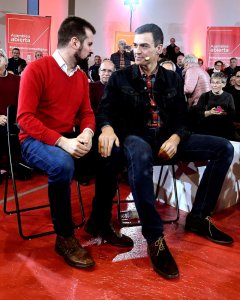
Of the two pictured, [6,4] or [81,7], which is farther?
[81,7]

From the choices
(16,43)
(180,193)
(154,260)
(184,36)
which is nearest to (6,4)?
(16,43)

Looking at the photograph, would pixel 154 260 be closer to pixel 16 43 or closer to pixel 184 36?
pixel 16 43

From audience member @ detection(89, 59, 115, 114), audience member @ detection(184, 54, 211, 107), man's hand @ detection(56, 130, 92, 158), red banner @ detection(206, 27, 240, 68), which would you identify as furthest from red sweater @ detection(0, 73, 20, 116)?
red banner @ detection(206, 27, 240, 68)

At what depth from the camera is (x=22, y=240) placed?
2492 mm

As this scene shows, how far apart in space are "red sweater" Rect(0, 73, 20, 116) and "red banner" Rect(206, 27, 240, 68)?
28.6ft

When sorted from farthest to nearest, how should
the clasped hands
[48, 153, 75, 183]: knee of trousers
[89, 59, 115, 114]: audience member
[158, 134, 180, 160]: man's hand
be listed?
[89, 59, 115, 114]: audience member < [158, 134, 180, 160]: man's hand < the clasped hands < [48, 153, 75, 183]: knee of trousers

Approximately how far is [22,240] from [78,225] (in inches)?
16.0

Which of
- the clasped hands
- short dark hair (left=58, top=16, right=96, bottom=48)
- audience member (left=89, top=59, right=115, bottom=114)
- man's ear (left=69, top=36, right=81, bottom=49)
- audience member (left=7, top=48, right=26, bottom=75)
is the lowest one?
the clasped hands

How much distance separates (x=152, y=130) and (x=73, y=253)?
1.04 m

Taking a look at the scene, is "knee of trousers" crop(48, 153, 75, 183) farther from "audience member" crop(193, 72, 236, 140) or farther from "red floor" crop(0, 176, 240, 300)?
"audience member" crop(193, 72, 236, 140)

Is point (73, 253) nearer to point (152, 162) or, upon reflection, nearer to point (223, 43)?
point (152, 162)

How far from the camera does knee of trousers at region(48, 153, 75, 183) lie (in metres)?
2.08

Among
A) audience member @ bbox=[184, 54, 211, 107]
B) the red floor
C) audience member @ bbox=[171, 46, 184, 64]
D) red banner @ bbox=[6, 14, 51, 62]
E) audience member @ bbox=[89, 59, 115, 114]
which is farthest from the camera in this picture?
audience member @ bbox=[171, 46, 184, 64]

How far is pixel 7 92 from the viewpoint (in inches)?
160
